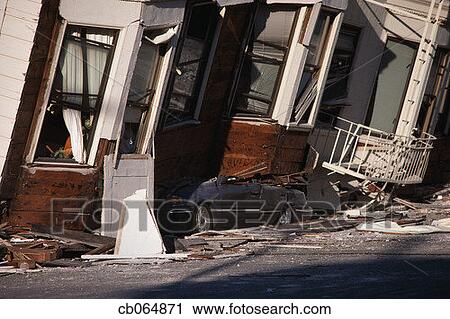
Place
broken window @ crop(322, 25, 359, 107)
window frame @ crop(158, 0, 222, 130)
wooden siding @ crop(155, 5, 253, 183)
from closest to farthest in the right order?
window frame @ crop(158, 0, 222, 130) < wooden siding @ crop(155, 5, 253, 183) < broken window @ crop(322, 25, 359, 107)

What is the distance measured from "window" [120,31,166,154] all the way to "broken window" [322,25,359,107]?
5524 millimetres

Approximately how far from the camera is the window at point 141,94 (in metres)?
18.2

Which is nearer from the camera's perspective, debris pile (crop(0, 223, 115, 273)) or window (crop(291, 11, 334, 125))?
debris pile (crop(0, 223, 115, 273))

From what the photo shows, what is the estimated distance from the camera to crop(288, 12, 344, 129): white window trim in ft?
71.7

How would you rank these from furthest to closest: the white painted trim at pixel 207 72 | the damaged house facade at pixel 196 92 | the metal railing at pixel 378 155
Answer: the metal railing at pixel 378 155
the white painted trim at pixel 207 72
the damaged house facade at pixel 196 92

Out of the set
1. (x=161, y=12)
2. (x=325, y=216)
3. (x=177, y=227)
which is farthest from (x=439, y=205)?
(x=161, y=12)

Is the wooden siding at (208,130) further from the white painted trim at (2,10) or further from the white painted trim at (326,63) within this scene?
the white painted trim at (2,10)

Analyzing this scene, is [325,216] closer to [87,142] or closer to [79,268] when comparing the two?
[87,142]

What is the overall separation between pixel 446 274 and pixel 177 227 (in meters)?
5.49

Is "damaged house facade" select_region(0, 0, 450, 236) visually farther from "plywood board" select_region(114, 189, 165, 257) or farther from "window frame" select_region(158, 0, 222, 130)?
"plywood board" select_region(114, 189, 165, 257)

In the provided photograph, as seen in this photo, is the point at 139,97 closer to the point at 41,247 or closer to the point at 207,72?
the point at 207,72

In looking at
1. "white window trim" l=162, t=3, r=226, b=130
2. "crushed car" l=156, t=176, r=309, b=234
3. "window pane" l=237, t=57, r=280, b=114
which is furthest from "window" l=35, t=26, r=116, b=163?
"window pane" l=237, t=57, r=280, b=114

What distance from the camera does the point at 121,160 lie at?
59.9 feet

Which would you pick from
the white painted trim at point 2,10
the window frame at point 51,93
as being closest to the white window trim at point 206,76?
the window frame at point 51,93
